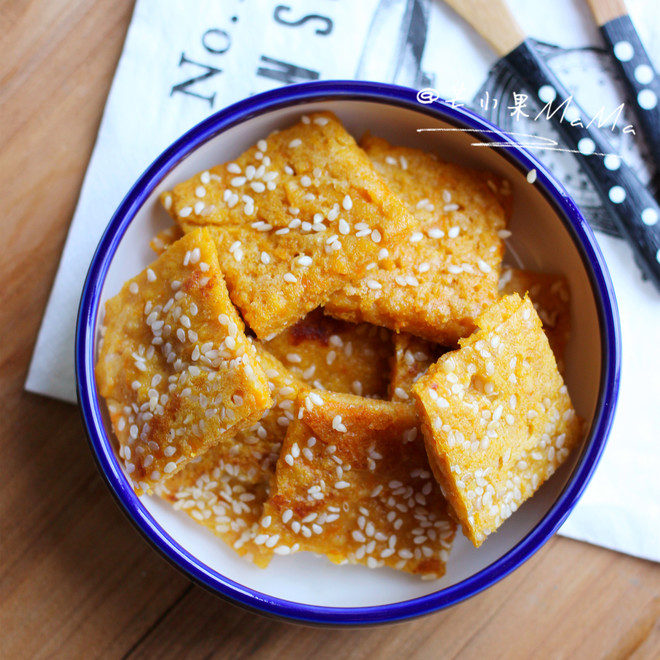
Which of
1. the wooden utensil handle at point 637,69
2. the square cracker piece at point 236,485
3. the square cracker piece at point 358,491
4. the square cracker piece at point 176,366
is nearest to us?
the square cracker piece at point 176,366

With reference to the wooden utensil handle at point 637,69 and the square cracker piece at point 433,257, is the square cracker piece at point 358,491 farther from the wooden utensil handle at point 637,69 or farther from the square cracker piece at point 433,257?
the wooden utensil handle at point 637,69

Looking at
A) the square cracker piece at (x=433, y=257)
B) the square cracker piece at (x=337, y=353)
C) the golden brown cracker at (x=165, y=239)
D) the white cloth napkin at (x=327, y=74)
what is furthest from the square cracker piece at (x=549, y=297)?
the golden brown cracker at (x=165, y=239)

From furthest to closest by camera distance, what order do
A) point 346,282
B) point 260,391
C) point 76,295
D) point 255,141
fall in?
point 76,295 < point 255,141 < point 346,282 < point 260,391

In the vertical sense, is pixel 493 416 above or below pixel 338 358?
above

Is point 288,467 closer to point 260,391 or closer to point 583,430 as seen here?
point 260,391

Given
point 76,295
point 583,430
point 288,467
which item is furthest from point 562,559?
point 76,295

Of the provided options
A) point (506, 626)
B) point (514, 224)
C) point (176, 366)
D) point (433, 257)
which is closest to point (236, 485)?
point (176, 366)

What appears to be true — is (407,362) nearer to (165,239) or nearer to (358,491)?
(358,491)
